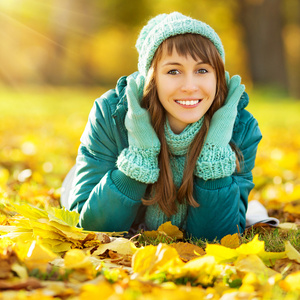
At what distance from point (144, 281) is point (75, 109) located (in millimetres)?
8152

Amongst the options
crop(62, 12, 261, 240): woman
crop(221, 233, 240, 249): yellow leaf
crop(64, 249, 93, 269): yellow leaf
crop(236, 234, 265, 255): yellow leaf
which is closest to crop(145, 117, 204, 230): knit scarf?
crop(62, 12, 261, 240): woman

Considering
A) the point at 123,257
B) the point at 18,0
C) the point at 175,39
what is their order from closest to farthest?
the point at 123,257 → the point at 175,39 → the point at 18,0

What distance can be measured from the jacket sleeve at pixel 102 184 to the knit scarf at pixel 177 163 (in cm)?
13

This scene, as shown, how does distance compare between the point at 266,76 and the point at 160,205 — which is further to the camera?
the point at 266,76

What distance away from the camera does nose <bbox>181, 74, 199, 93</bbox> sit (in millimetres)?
2373

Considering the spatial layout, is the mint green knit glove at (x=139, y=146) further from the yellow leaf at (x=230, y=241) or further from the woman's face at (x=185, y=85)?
the yellow leaf at (x=230, y=241)

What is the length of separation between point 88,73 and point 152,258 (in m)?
23.3

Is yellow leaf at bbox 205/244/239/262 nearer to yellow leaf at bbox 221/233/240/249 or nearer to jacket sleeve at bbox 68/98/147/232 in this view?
yellow leaf at bbox 221/233/240/249

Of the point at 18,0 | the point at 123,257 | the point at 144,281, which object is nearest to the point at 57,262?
the point at 123,257

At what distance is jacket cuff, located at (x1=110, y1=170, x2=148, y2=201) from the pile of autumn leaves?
0.44m

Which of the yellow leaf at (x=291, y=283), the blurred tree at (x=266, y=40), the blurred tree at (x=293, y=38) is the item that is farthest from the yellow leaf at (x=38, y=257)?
the blurred tree at (x=293, y=38)

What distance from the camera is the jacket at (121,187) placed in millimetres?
2494

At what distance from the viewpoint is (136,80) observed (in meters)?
2.64

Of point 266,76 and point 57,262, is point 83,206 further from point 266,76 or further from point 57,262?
point 266,76
